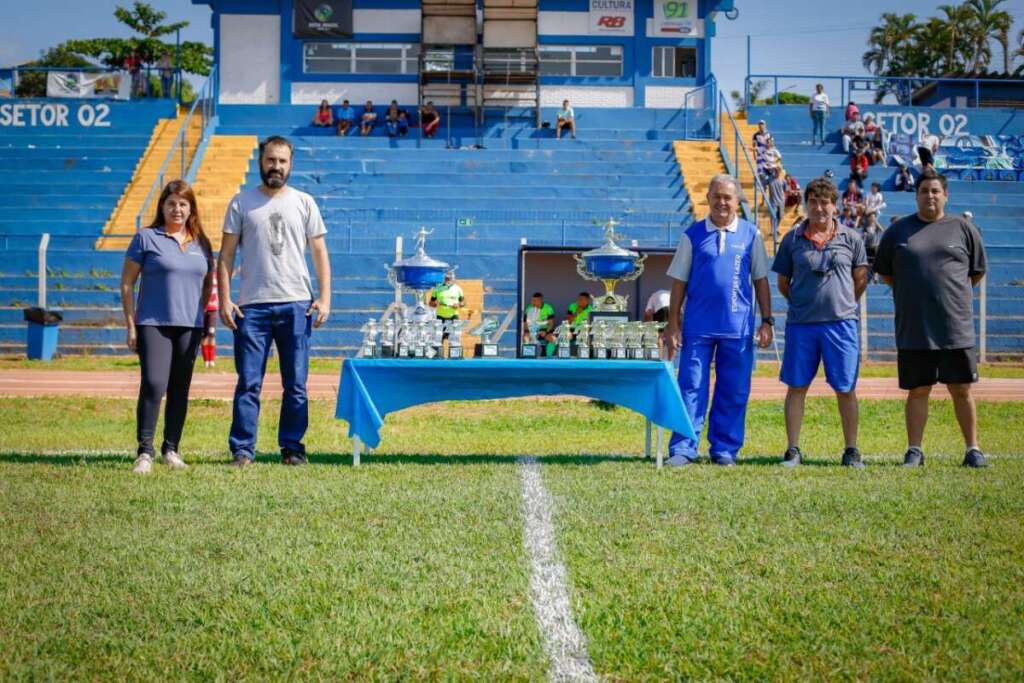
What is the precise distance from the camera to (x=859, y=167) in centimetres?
2686

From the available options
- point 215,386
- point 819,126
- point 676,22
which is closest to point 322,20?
point 676,22

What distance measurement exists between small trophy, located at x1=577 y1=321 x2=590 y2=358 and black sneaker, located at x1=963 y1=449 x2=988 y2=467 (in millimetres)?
2497

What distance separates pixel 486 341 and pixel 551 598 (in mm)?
4027

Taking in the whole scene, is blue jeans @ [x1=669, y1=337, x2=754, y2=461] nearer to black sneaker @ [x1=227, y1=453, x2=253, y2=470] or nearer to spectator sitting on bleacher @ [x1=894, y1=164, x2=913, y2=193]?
black sneaker @ [x1=227, y1=453, x2=253, y2=470]

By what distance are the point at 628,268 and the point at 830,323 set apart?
53.7 inches

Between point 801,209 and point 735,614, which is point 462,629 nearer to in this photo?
point 735,614

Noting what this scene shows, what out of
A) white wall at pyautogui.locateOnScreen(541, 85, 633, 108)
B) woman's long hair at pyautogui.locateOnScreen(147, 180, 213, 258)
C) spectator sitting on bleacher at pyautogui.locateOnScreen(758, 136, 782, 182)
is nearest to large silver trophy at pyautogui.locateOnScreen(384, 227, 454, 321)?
woman's long hair at pyautogui.locateOnScreen(147, 180, 213, 258)

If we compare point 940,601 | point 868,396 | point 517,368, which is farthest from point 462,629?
point 868,396

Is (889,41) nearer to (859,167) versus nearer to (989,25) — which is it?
(989,25)

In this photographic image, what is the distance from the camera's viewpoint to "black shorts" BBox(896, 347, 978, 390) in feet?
26.5

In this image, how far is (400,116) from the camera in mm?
29266

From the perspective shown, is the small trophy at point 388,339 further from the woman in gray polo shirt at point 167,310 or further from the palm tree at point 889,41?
the palm tree at point 889,41

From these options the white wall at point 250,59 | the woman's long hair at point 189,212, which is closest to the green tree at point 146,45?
the white wall at point 250,59

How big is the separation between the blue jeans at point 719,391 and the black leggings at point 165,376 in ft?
10.1
